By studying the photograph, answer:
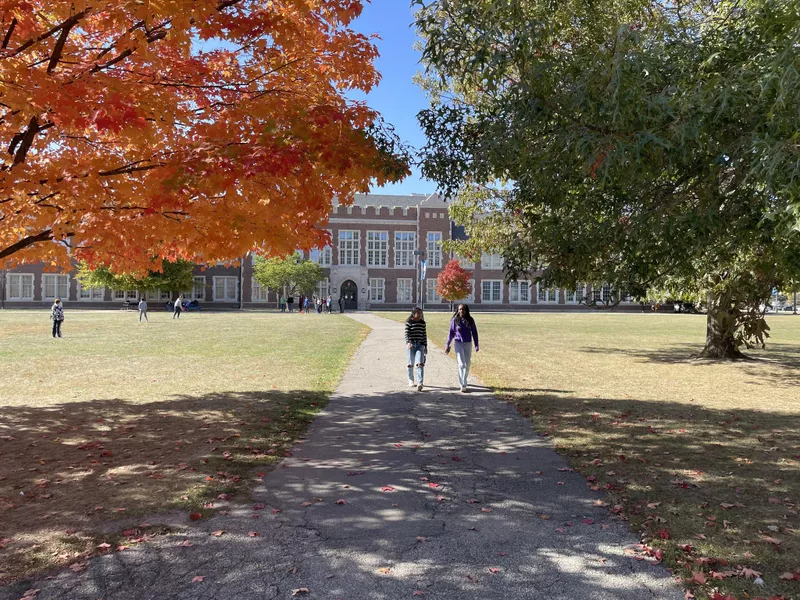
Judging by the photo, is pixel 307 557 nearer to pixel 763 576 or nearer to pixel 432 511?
pixel 432 511

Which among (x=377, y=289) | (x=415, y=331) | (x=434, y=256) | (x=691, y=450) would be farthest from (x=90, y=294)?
(x=691, y=450)

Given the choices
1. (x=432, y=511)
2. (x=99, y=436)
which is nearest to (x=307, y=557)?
(x=432, y=511)

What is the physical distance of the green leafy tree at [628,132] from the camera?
15.6ft

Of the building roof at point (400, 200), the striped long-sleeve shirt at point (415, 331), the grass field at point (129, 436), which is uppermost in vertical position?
the building roof at point (400, 200)

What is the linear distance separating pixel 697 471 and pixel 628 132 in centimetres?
349

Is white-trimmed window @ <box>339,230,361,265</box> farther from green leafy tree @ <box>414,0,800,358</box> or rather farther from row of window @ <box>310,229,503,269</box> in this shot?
green leafy tree @ <box>414,0,800,358</box>

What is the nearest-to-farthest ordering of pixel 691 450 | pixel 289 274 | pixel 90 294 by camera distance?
pixel 691 450 → pixel 289 274 → pixel 90 294

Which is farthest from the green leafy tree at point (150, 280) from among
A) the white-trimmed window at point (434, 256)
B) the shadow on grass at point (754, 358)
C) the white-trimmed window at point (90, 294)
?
the shadow on grass at point (754, 358)

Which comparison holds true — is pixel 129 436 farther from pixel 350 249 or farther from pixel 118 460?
pixel 350 249

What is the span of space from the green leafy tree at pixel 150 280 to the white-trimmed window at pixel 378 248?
1984 cm

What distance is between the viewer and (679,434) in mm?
7824

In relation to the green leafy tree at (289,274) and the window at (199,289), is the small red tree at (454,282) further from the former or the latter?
the window at (199,289)

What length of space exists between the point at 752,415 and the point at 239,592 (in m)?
8.83

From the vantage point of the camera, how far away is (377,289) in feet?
227
